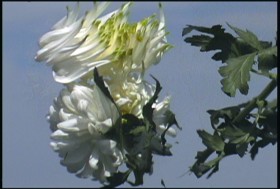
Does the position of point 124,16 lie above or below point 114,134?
above

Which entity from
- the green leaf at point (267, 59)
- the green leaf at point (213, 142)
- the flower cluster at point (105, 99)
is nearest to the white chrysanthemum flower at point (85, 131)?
the flower cluster at point (105, 99)

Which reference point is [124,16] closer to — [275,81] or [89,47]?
[89,47]

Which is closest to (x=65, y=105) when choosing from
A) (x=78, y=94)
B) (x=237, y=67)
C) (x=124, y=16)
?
(x=78, y=94)

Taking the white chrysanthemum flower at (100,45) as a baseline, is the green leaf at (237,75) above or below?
below

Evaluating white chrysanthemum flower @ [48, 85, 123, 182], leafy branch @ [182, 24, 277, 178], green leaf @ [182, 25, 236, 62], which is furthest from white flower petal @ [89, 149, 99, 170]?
green leaf @ [182, 25, 236, 62]

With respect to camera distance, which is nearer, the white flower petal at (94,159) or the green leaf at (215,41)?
the white flower petal at (94,159)

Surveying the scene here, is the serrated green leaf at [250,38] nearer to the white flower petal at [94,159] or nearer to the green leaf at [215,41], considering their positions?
the green leaf at [215,41]

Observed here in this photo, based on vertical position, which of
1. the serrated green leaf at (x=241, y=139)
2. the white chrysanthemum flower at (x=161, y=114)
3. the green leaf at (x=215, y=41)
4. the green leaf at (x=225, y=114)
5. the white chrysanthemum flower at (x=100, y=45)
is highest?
the white chrysanthemum flower at (x=100, y=45)

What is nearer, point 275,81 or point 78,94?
point 78,94
